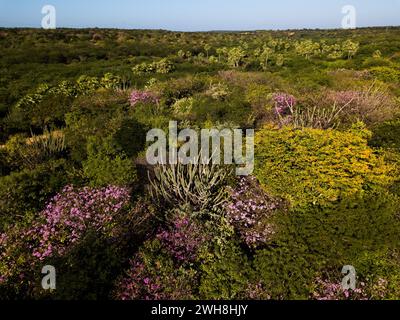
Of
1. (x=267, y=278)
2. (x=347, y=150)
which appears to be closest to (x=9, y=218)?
(x=267, y=278)

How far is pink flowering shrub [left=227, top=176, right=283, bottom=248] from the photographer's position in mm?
6906

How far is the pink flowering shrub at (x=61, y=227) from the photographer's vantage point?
19.6ft

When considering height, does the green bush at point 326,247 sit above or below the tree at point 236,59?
below

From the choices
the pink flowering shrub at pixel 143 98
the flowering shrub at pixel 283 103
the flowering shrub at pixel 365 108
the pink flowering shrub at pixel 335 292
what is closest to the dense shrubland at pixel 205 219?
the pink flowering shrub at pixel 335 292

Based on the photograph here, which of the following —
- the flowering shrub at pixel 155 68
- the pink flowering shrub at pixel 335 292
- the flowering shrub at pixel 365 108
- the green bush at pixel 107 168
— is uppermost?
the flowering shrub at pixel 155 68

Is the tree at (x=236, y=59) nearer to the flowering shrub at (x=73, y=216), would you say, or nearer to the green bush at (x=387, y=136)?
the green bush at (x=387, y=136)

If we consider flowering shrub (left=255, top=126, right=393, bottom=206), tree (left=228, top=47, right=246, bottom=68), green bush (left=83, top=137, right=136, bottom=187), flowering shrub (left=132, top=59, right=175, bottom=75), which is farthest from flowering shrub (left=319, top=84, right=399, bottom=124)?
tree (left=228, top=47, right=246, bottom=68)

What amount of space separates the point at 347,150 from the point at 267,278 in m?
3.71

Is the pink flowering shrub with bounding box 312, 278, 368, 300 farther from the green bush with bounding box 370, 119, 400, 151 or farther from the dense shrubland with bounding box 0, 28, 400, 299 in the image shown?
the green bush with bounding box 370, 119, 400, 151

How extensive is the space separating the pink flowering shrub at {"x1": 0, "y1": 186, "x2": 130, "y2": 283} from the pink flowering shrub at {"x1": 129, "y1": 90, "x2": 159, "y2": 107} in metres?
9.25

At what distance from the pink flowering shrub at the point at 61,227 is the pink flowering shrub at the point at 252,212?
229cm

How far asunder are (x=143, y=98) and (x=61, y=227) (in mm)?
10743

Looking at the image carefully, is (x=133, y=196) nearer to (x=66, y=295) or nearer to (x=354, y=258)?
(x=66, y=295)

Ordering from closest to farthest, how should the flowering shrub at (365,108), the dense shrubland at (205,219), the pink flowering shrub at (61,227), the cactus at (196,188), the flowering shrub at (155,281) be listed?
the flowering shrub at (155,281)
the dense shrubland at (205,219)
the pink flowering shrub at (61,227)
the cactus at (196,188)
the flowering shrub at (365,108)
